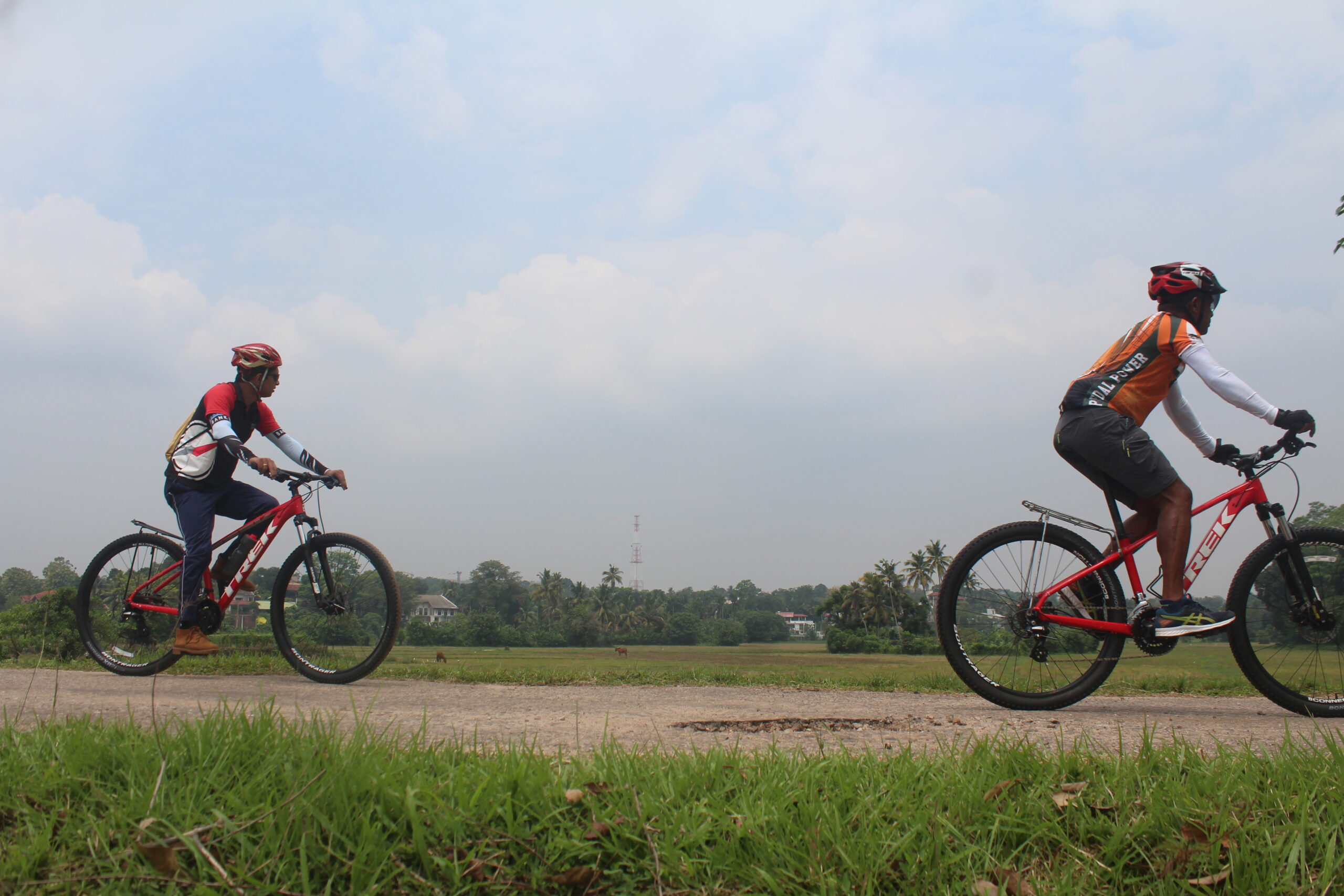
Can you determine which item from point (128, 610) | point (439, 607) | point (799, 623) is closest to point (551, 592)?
point (799, 623)

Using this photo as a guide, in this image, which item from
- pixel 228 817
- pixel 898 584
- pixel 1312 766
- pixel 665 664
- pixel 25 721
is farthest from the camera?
pixel 898 584

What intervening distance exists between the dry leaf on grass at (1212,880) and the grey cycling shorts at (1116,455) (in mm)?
3153

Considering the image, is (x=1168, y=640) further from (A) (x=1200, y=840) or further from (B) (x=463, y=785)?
(B) (x=463, y=785)

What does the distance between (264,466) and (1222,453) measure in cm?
672

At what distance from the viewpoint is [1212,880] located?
1913 mm

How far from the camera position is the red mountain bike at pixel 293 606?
6.04m

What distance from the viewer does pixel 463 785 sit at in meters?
2.18

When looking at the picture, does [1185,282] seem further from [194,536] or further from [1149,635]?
[194,536]

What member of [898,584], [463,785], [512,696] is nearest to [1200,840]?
[463,785]

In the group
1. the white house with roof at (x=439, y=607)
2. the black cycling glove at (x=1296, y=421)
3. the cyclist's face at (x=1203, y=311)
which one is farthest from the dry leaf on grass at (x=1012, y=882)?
the white house with roof at (x=439, y=607)

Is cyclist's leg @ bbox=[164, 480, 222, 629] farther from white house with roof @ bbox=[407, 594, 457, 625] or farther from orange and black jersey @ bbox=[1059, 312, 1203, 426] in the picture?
white house with roof @ bbox=[407, 594, 457, 625]

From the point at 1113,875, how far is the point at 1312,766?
3.43 ft

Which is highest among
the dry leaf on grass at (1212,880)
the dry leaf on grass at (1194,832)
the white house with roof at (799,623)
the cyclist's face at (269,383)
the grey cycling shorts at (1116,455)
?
the cyclist's face at (269,383)

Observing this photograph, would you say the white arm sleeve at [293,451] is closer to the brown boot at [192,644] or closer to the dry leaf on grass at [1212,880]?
the brown boot at [192,644]
